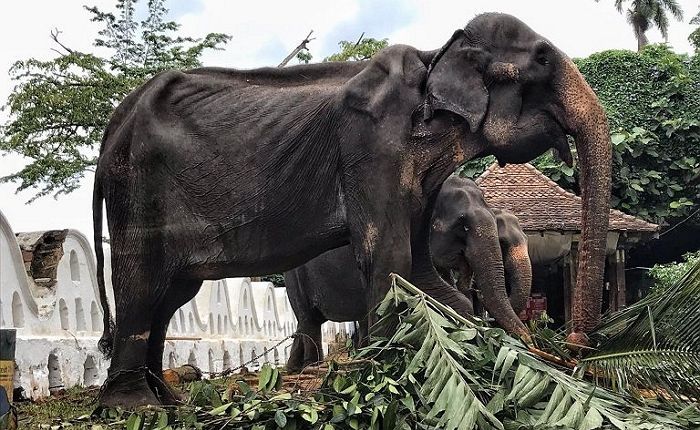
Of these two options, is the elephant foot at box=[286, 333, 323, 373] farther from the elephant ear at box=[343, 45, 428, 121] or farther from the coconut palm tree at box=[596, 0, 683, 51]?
the coconut palm tree at box=[596, 0, 683, 51]

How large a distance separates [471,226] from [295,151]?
8.18ft

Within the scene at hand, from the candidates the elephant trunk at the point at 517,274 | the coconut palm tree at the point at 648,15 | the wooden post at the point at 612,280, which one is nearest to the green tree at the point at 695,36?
the coconut palm tree at the point at 648,15

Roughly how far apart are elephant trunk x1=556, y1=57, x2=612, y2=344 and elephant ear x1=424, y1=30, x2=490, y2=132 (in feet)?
1.01

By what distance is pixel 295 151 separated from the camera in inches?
147

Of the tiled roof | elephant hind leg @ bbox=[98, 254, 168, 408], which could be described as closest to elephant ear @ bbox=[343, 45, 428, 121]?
elephant hind leg @ bbox=[98, 254, 168, 408]

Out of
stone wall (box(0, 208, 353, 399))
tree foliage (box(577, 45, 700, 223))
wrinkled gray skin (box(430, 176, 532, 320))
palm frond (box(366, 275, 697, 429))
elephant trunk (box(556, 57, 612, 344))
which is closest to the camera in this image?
palm frond (box(366, 275, 697, 429))

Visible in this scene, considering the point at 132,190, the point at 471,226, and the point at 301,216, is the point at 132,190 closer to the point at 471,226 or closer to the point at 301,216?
the point at 301,216

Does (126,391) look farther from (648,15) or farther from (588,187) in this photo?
(648,15)

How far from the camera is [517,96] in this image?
3535mm

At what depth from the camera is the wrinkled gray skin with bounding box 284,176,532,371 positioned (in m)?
5.88

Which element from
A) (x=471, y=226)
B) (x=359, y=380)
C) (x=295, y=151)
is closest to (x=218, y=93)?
(x=295, y=151)

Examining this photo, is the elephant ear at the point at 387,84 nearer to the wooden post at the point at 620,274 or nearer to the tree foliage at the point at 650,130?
the wooden post at the point at 620,274

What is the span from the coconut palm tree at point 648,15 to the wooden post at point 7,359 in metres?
32.1

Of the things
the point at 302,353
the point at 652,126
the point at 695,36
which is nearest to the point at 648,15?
the point at 695,36
